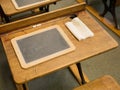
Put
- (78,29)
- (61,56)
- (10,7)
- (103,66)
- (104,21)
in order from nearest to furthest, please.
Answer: (61,56) → (78,29) → (10,7) → (103,66) → (104,21)

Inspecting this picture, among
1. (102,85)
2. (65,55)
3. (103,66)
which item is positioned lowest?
(103,66)

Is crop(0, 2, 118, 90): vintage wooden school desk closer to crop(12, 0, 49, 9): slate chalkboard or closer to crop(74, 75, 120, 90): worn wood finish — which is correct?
crop(74, 75, 120, 90): worn wood finish

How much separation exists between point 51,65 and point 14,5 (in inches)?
33.3

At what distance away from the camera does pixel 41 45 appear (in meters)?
1.32

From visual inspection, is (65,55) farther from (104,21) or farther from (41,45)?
(104,21)

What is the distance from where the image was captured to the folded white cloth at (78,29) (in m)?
1.37

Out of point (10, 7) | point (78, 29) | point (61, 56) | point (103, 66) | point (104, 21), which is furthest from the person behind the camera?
point (104, 21)

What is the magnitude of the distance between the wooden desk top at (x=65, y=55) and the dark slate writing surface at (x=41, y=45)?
6 cm

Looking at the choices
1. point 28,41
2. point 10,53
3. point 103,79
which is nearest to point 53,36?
point 28,41

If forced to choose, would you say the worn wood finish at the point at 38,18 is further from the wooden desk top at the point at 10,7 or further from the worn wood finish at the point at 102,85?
the worn wood finish at the point at 102,85

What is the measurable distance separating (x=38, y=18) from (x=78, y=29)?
31 centimetres

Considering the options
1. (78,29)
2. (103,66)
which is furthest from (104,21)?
(78,29)

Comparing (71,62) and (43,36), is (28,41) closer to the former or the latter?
(43,36)

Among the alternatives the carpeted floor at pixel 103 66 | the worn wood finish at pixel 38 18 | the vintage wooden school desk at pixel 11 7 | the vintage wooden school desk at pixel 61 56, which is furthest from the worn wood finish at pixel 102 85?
the vintage wooden school desk at pixel 11 7
